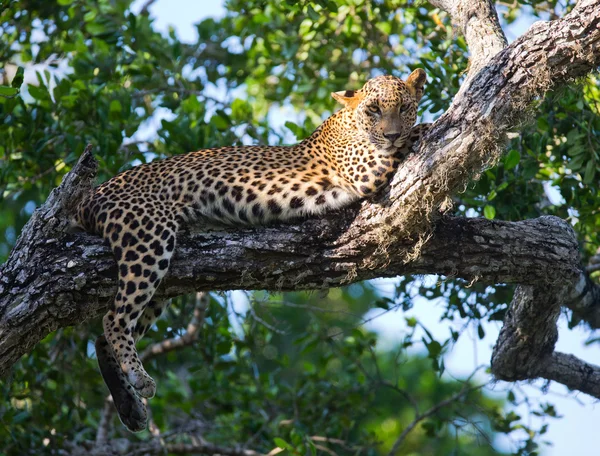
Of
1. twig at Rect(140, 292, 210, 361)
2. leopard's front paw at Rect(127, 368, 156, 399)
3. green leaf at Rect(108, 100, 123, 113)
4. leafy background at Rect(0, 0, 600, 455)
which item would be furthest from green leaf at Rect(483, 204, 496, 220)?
green leaf at Rect(108, 100, 123, 113)

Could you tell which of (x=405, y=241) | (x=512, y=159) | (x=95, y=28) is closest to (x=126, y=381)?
(x=405, y=241)

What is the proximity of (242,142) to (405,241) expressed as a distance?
387cm

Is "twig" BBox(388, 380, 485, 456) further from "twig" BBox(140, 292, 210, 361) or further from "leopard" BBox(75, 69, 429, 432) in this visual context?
"leopard" BBox(75, 69, 429, 432)

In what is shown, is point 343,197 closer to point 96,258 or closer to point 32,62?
point 96,258

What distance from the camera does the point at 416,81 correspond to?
789cm

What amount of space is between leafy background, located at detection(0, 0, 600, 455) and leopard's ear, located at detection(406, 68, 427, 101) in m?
0.49

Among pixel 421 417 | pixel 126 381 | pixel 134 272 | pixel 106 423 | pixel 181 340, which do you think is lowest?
pixel 106 423

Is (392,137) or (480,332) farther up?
(392,137)

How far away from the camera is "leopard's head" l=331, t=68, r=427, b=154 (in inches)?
287

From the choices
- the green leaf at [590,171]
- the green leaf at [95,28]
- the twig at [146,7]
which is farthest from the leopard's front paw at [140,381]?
the twig at [146,7]

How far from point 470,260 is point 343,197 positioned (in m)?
1.16

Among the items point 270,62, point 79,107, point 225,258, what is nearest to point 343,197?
point 225,258

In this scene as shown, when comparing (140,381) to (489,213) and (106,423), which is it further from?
(489,213)

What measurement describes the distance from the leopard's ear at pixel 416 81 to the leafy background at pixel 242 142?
49cm
